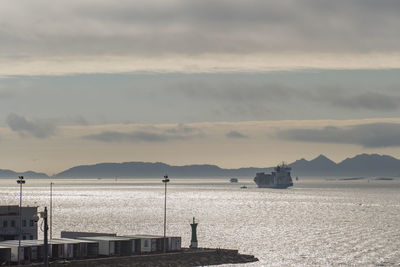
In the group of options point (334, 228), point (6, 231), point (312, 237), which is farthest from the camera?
point (334, 228)

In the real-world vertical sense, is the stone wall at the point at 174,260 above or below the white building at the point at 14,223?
below

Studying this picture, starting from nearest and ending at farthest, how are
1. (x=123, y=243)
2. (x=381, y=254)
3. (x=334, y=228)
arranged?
(x=123, y=243), (x=381, y=254), (x=334, y=228)

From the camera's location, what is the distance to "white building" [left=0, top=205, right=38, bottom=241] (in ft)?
377

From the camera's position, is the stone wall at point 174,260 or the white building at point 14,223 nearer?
the stone wall at point 174,260

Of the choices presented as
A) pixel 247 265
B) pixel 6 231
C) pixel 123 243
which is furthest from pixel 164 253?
pixel 6 231

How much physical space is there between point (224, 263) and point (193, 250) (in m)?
5.55

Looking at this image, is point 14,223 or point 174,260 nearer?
point 174,260

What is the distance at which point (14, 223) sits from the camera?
11612 centimetres

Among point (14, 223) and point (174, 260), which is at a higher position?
point (14, 223)

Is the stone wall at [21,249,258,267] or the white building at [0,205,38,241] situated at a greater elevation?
the white building at [0,205,38,241]

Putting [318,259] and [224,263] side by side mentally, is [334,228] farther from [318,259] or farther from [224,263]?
[224,263]

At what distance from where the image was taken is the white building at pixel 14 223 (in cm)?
11488

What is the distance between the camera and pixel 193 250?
115m

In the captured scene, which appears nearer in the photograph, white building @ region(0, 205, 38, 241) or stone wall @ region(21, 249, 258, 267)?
stone wall @ region(21, 249, 258, 267)
